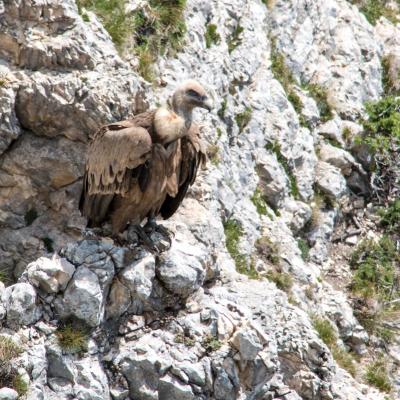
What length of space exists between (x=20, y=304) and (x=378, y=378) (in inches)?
224

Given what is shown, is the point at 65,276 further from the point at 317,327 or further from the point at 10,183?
the point at 317,327

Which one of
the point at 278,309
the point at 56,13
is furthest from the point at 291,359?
the point at 56,13

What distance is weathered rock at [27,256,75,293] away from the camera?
733 cm

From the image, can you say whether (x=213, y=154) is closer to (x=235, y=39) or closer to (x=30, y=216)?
(x=30, y=216)

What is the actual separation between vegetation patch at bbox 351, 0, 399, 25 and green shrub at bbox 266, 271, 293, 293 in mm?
8609

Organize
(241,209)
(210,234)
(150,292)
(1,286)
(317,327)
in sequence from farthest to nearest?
(241,209), (317,327), (210,234), (150,292), (1,286)

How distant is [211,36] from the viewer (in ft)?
42.1

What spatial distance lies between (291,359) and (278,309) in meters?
0.58

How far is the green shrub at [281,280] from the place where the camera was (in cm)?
1112

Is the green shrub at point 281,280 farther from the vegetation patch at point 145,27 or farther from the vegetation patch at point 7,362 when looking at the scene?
the vegetation patch at point 7,362

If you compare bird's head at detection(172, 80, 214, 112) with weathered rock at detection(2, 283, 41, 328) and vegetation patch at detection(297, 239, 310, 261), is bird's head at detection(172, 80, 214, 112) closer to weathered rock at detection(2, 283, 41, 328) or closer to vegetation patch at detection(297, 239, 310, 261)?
weathered rock at detection(2, 283, 41, 328)

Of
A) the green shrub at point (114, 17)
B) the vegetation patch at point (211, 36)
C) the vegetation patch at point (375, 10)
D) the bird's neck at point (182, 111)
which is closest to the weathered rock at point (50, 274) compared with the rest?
the bird's neck at point (182, 111)

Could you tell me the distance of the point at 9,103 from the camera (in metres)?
9.48

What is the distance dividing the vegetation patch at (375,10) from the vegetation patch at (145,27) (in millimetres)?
6948
